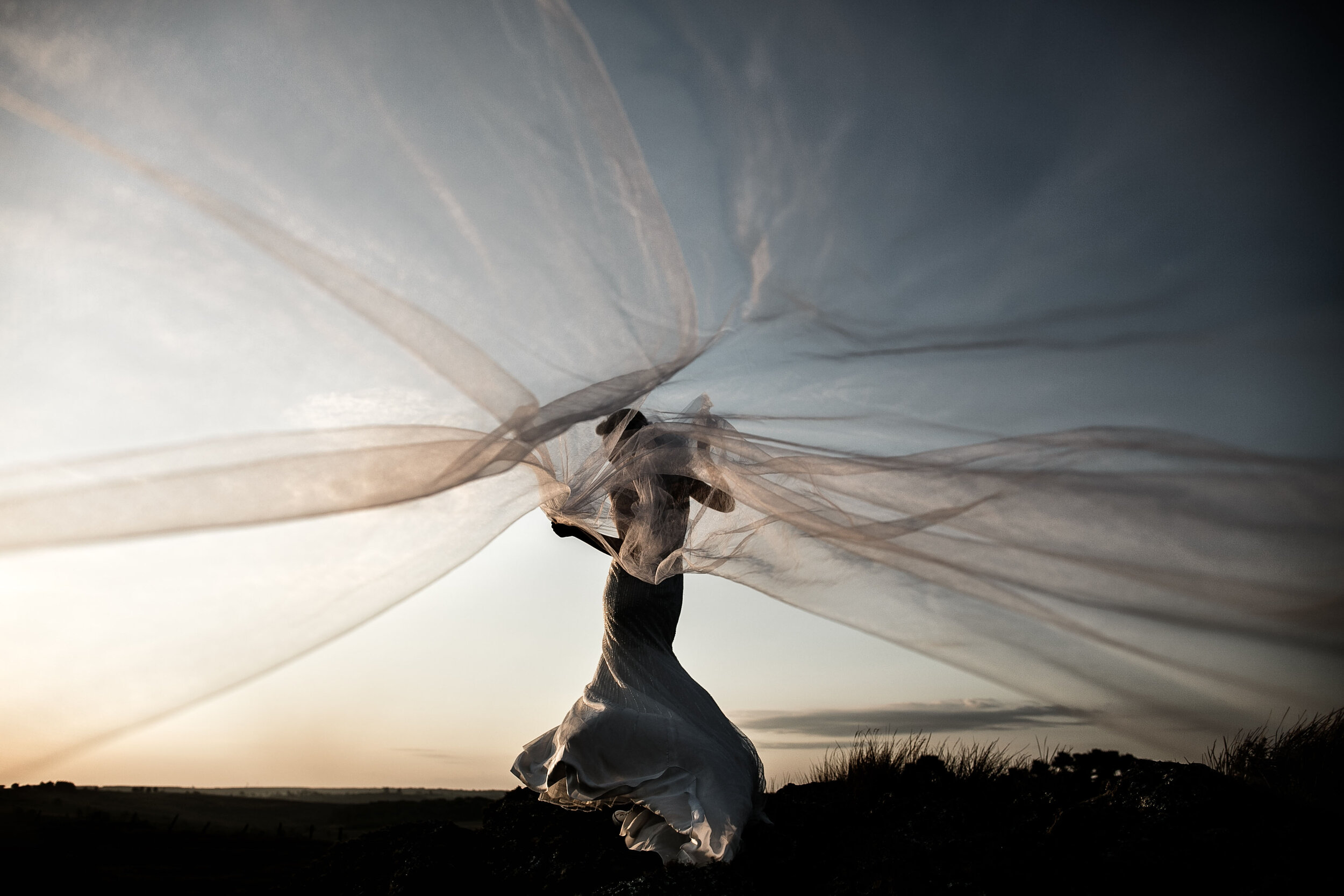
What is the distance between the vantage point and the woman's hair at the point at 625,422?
3.74 meters

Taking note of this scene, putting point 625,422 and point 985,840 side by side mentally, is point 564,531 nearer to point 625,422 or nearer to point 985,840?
point 625,422

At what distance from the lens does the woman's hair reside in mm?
3736

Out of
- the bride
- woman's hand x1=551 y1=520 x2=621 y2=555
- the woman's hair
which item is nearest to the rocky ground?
the bride

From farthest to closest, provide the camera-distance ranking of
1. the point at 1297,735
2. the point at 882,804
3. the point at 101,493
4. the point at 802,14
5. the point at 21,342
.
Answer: the point at 882,804 → the point at 1297,735 → the point at 802,14 → the point at 21,342 → the point at 101,493

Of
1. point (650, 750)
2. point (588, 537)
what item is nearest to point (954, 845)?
point (650, 750)

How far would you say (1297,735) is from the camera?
12.7 ft

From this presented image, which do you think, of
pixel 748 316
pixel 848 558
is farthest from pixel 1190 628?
pixel 748 316

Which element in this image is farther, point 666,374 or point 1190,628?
point 666,374

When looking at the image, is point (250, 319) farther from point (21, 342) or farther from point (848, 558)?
point (848, 558)

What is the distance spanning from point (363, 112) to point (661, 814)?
3829 mm

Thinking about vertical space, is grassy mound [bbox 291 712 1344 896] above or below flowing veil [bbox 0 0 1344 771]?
below

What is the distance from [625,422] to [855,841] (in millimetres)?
2669

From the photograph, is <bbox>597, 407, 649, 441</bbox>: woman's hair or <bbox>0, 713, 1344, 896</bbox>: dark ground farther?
<bbox>597, 407, 649, 441</bbox>: woman's hair

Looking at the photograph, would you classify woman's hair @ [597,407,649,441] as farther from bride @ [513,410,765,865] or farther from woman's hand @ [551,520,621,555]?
woman's hand @ [551,520,621,555]
